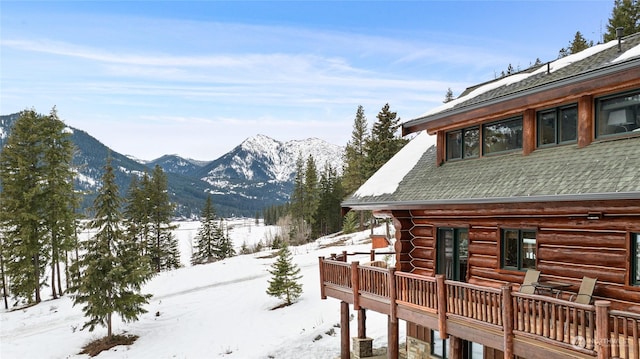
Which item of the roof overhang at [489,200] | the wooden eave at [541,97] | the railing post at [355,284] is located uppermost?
the wooden eave at [541,97]

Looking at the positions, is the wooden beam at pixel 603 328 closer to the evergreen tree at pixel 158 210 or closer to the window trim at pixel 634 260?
the window trim at pixel 634 260

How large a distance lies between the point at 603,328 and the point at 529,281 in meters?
3.32

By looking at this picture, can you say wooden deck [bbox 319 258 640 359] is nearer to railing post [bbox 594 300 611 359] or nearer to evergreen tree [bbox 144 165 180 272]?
railing post [bbox 594 300 611 359]

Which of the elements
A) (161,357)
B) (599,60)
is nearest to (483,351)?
(599,60)

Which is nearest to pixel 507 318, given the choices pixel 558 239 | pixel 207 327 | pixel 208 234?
pixel 558 239

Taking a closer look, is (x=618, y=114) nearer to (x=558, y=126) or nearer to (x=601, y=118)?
(x=601, y=118)

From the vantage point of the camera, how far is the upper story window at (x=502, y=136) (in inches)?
484

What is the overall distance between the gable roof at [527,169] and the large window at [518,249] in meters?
1.40

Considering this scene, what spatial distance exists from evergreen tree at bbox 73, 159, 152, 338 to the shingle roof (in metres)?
15.5

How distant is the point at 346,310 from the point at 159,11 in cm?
4761

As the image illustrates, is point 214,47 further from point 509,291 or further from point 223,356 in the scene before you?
point 509,291

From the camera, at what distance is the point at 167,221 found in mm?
48438

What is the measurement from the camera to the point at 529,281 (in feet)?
34.6

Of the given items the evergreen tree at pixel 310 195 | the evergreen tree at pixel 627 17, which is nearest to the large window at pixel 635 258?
the evergreen tree at pixel 627 17
